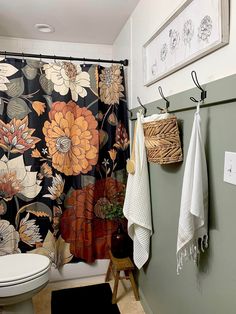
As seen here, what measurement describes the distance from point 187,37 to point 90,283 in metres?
2.03

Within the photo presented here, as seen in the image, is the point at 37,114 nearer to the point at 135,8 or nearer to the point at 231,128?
the point at 135,8

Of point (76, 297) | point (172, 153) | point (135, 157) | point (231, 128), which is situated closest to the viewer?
point (231, 128)

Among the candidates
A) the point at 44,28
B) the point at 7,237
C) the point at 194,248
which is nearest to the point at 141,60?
the point at 44,28

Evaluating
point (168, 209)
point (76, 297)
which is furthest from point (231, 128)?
point (76, 297)

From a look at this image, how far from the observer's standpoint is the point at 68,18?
1.95 metres

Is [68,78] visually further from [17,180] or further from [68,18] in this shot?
[17,180]

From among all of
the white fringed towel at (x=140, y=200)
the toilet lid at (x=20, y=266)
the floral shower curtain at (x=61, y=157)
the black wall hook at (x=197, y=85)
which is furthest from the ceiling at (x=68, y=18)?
the toilet lid at (x=20, y=266)

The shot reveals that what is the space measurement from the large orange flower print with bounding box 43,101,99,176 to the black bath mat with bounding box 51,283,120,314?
3.23ft

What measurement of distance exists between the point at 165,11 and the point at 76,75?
2.96 feet

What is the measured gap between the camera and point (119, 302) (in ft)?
6.20

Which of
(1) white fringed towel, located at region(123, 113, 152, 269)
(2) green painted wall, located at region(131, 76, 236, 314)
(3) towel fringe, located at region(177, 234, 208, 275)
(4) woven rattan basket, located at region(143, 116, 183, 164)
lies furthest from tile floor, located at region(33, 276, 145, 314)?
Answer: (4) woven rattan basket, located at region(143, 116, 183, 164)

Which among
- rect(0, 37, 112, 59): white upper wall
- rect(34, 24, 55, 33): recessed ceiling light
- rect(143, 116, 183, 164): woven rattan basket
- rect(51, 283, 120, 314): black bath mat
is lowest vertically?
rect(51, 283, 120, 314): black bath mat

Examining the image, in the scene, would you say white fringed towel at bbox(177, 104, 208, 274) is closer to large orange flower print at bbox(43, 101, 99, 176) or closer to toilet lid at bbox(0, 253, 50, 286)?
toilet lid at bbox(0, 253, 50, 286)

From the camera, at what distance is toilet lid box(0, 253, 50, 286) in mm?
1452
